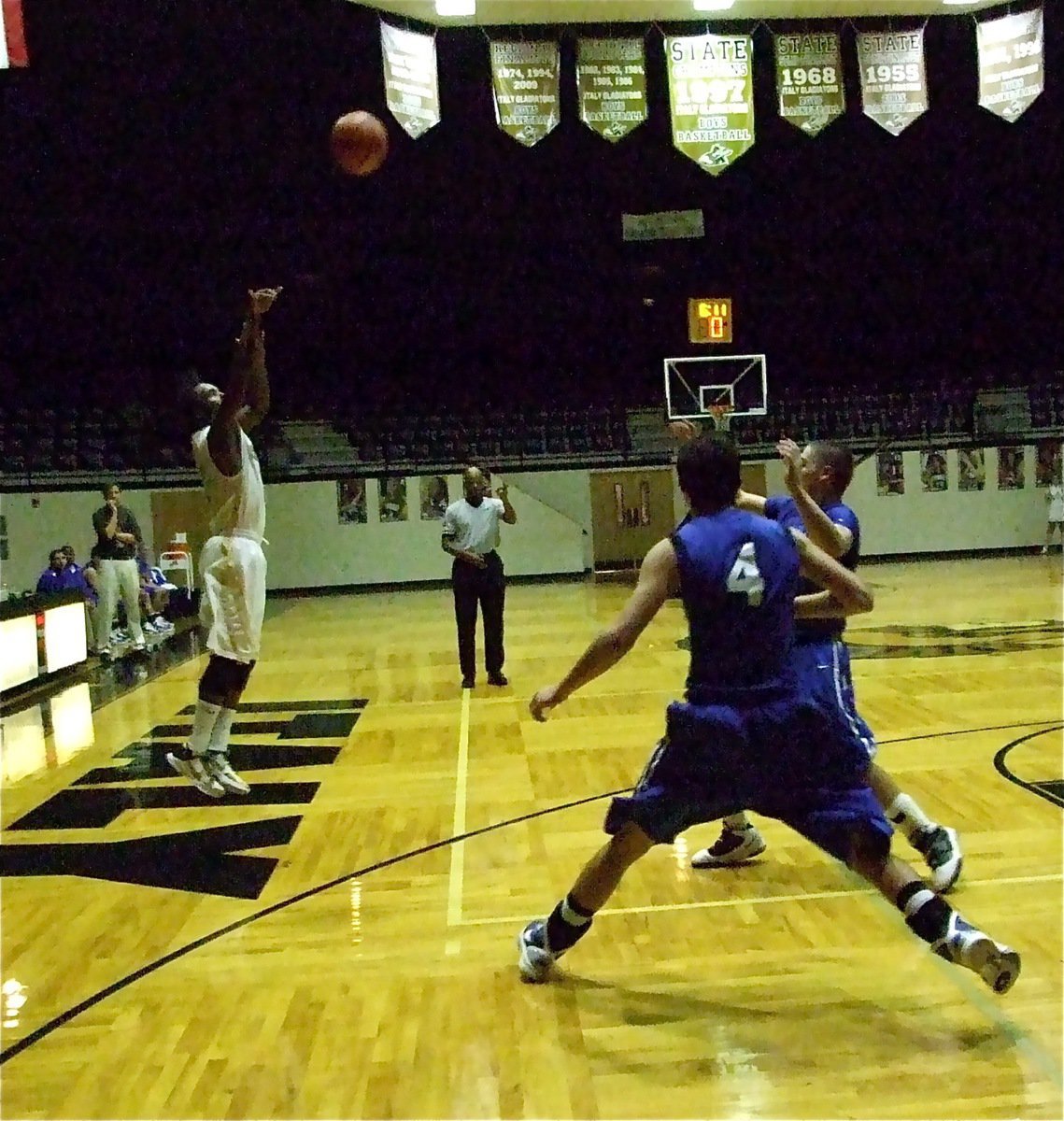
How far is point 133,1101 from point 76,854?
2.42 meters

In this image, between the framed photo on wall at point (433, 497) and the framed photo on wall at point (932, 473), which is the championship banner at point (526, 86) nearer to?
the framed photo on wall at point (433, 497)

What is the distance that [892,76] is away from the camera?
12.7 metres

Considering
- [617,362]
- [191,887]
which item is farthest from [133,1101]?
[617,362]

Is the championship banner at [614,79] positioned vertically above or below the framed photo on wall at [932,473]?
above

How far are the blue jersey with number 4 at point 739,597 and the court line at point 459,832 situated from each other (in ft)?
5.02

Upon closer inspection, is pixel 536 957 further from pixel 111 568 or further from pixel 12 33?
pixel 111 568

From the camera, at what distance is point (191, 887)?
4352 millimetres

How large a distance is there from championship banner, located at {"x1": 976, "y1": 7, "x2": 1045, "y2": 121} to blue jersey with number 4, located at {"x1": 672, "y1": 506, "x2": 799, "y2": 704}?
1143 centimetres

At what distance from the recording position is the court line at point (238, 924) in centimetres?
309

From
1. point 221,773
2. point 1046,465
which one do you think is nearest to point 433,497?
point 1046,465

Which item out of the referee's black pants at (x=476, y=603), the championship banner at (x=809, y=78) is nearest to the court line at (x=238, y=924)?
the referee's black pants at (x=476, y=603)

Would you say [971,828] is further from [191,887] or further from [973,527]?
[973,527]

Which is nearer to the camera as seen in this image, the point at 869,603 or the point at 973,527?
the point at 869,603

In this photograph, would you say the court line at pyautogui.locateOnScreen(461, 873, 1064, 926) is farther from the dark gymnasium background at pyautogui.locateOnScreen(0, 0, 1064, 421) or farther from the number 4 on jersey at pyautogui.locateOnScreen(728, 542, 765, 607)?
the dark gymnasium background at pyautogui.locateOnScreen(0, 0, 1064, 421)
